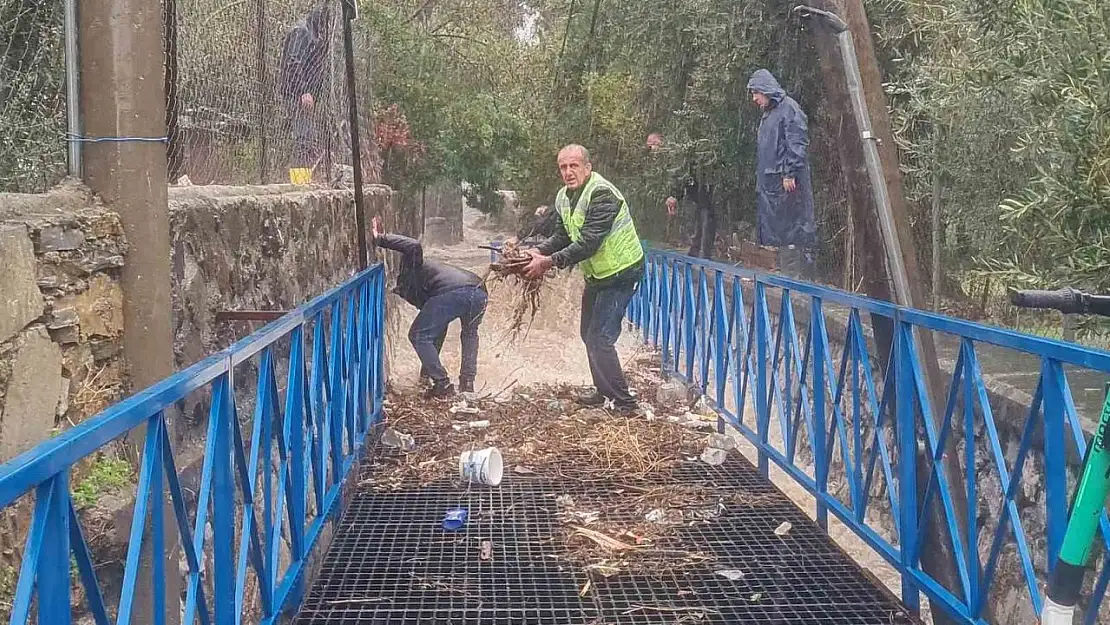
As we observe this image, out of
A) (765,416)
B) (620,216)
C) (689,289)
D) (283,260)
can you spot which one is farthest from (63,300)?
(689,289)

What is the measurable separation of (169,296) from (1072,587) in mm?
2497

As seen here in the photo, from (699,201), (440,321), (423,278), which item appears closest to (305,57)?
(423,278)

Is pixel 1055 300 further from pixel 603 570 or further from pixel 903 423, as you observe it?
pixel 603 570

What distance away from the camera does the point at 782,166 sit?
7.34 m

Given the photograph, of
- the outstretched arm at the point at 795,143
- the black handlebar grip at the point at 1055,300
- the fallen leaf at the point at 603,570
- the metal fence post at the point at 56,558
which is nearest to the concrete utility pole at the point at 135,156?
the metal fence post at the point at 56,558

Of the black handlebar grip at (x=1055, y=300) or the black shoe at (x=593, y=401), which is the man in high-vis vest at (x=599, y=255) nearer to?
the black shoe at (x=593, y=401)

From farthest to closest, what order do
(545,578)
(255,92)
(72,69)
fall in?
(255,92) < (545,578) < (72,69)

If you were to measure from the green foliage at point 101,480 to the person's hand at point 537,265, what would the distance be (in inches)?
132

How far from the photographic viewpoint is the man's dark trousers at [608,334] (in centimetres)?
637

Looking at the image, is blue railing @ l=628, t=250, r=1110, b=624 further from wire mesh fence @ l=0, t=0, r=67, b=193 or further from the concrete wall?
wire mesh fence @ l=0, t=0, r=67, b=193

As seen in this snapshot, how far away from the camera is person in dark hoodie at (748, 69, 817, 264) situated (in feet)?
23.9

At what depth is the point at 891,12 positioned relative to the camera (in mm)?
8945

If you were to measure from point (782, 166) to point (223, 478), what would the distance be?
18.6 feet

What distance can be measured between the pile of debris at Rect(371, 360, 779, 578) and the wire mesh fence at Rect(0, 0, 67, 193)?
2.33m
